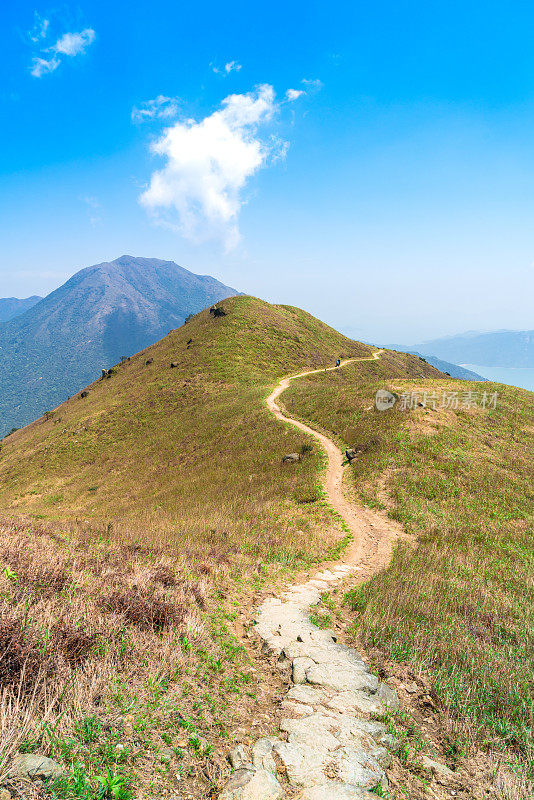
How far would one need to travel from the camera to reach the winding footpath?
3.72m

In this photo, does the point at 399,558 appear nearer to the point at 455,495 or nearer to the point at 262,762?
the point at 455,495

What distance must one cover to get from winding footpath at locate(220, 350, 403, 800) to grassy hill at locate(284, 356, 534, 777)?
43.0 inches

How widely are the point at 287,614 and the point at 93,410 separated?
203 feet

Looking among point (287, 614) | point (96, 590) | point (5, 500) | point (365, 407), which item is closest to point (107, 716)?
point (96, 590)

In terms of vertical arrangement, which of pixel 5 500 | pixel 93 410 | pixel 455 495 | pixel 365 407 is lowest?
pixel 5 500

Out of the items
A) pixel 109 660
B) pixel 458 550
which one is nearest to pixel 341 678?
pixel 109 660

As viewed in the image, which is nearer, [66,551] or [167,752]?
[167,752]

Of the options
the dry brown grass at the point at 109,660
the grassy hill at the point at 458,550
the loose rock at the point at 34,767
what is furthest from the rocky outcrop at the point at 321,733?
the loose rock at the point at 34,767

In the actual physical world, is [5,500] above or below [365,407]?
below

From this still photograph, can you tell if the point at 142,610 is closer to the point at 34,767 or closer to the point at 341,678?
the point at 34,767

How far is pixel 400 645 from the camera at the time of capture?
6609 mm

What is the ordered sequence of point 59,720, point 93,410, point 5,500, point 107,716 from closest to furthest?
1. point 59,720
2. point 107,716
3. point 5,500
4. point 93,410

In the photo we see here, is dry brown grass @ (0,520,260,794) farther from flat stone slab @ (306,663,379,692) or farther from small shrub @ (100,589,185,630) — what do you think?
flat stone slab @ (306,663,379,692)

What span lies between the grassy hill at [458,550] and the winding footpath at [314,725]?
3.58 ft
